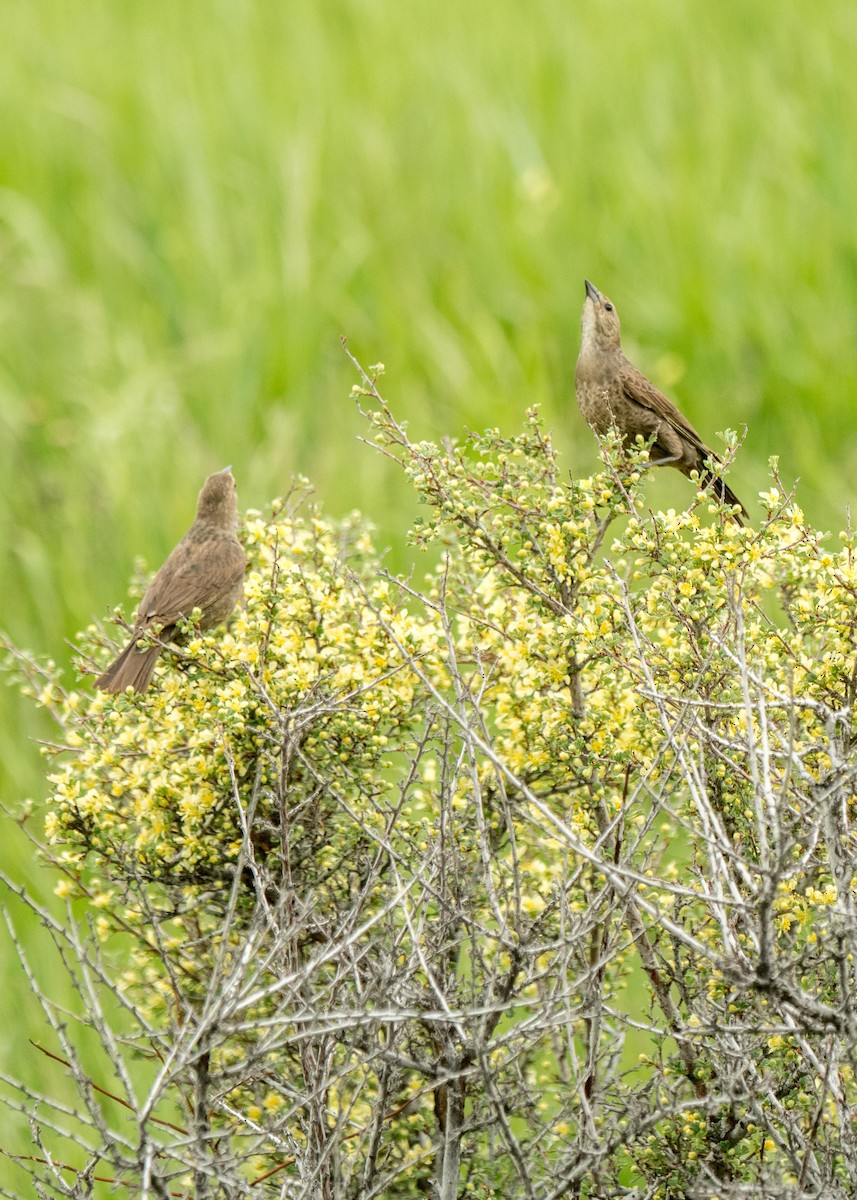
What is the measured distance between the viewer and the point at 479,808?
2471mm

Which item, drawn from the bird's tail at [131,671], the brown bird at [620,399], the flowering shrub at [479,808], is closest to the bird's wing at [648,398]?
the brown bird at [620,399]

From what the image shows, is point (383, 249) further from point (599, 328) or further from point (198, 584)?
point (198, 584)

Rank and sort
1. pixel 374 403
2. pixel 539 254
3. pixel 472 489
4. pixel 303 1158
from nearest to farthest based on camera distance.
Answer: pixel 303 1158 < pixel 472 489 < pixel 374 403 < pixel 539 254

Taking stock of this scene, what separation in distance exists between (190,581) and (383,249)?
4.99m

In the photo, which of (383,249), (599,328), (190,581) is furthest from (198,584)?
(383,249)

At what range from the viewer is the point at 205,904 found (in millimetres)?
3312

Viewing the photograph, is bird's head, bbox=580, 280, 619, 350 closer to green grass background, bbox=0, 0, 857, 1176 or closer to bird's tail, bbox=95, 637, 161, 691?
green grass background, bbox=0, 0, 857, 1176

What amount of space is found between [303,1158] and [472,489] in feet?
4.13

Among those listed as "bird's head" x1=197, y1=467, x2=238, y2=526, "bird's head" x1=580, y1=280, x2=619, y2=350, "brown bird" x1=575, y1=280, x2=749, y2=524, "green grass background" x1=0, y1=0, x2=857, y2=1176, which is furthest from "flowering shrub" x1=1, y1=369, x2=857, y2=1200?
"green grass background" x1=0, y1=0, x2=857, y2=1176

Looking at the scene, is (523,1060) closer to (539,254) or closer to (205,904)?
(205,904)

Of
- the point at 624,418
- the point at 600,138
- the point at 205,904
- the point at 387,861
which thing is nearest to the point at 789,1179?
the point at 387,861

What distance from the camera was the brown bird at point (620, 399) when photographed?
4.42 m

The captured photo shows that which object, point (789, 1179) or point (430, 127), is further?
point (430, 127)

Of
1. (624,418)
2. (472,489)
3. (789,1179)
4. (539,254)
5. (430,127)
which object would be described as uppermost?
(430,127)
